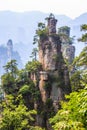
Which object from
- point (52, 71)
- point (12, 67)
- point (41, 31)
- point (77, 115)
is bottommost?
point (77, 115)

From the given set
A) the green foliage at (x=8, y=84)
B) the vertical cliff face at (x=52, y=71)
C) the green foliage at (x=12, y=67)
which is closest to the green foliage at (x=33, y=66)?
the vertical cliff face at (x=52, y=71)

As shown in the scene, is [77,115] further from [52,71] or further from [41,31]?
[41,31]

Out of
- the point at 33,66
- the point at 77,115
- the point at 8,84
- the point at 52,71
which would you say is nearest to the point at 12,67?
the point at 33,66

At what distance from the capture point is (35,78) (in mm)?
55281

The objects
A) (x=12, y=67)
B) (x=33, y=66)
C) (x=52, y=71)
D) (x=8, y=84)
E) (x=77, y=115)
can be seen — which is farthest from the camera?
(x=12, y=67)

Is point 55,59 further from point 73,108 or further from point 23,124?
point 73,108

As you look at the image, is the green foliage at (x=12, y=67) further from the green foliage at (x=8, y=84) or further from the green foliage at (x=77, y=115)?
the green foliage at (x=77, y=115)

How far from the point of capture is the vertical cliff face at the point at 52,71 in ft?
177

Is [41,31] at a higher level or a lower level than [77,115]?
higher

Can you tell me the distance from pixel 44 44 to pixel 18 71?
627 centimetres

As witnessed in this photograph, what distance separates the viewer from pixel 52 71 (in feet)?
181

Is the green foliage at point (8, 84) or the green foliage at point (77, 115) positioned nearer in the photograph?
the green foliage at point (77, 115)

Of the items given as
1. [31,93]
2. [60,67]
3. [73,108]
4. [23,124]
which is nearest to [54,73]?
[60,67]

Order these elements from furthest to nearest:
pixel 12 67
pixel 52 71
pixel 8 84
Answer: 1. pixel 12 67
2. pixel 52 71
3. pixel 8 84
